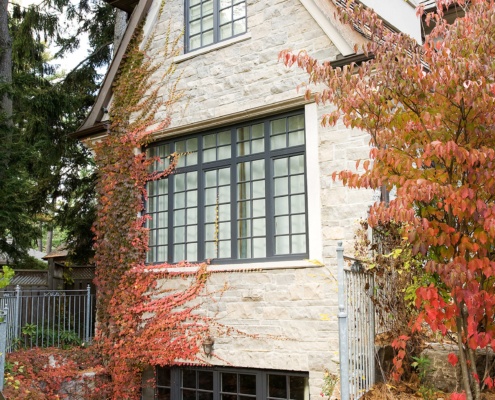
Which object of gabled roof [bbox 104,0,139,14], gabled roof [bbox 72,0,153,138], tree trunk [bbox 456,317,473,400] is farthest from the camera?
gabled roof [bbox 104,0,139,14]

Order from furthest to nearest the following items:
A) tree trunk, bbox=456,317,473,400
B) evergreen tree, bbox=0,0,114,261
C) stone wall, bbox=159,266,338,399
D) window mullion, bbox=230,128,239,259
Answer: evergreen tree, bbox=0,0,114,261 < window mullion, bbox=230,128,239,259 < stone wall, bbox=159,266,338,399 < tree trunk, bbox=456,317,473,400

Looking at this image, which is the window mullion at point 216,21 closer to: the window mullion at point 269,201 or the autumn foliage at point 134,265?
the autumn foliage at point 134,265

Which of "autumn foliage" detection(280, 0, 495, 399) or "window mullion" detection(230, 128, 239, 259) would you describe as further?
"window mullion" detection(230, 128, 239, 259)

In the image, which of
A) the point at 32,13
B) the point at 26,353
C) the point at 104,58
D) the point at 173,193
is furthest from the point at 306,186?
the point at 32,13

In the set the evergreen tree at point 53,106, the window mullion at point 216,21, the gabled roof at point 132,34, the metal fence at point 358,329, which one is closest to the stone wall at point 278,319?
the metal fence at point 358,329

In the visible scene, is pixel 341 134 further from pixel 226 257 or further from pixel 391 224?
pixel 226 257

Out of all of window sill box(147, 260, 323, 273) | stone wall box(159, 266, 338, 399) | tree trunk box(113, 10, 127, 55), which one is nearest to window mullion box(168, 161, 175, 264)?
window sill box(147, 260, 323, 273)

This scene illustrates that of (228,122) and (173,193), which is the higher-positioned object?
(228,122)

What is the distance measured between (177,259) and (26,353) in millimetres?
2780

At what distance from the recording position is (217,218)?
948 centimetres

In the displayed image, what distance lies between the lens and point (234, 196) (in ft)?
30.5

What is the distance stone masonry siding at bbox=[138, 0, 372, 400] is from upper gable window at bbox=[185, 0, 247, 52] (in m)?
0.29

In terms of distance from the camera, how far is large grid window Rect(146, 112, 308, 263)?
8727mm

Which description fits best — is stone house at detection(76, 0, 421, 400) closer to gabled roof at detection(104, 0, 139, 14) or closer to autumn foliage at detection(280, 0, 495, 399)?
gabled roof at detection(104, 0, 139, 14)
